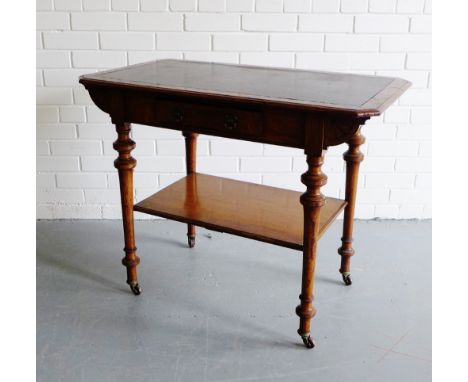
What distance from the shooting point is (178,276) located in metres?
2.89

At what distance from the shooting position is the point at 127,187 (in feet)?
8.37

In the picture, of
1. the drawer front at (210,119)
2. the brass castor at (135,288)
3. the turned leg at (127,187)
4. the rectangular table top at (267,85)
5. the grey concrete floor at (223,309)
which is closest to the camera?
the rectangular table top at (267,85)

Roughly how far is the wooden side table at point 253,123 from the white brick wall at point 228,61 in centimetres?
50

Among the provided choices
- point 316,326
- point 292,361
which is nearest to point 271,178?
point 316,326

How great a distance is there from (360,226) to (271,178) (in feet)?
2.16

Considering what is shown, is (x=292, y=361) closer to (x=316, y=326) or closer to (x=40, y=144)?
(x=316, y=326)

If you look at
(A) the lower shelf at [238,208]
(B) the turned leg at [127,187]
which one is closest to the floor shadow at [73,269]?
(B) the turned leg at [127,187]

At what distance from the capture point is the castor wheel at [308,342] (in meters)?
2.31

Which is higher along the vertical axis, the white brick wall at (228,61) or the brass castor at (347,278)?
the white brick wall at (228,61)

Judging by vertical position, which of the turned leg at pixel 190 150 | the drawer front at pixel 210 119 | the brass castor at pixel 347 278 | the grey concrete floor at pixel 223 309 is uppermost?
the drawer front at pixel 210 119

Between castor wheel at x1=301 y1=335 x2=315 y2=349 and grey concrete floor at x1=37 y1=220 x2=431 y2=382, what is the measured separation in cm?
2

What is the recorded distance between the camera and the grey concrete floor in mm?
2203

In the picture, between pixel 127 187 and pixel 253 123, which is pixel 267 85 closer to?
pixel 253 123

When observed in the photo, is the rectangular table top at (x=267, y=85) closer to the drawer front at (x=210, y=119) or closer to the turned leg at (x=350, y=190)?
the drawer front at (x=210, y=119)
